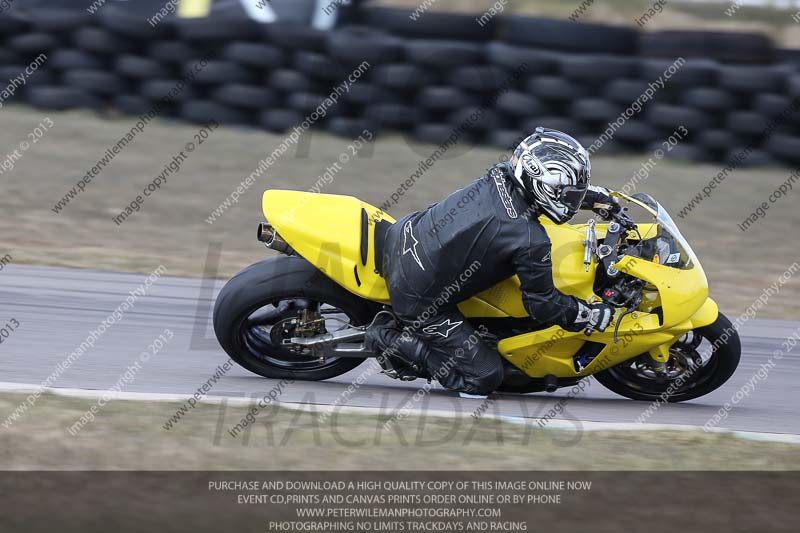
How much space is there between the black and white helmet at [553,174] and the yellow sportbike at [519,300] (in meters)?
0.29

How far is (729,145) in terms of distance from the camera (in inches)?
472

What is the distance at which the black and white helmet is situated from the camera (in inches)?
198

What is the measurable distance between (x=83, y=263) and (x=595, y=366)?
4.62 metres

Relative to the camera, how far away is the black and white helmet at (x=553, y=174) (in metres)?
5.03

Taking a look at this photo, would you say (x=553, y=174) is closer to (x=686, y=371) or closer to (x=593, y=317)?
(x=593, y=317)

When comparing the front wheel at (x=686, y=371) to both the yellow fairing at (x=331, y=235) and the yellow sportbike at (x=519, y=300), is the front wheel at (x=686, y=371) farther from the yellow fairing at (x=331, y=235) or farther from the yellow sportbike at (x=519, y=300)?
the yellow fairing at (x=331, y=235)

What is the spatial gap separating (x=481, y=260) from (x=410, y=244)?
413mm

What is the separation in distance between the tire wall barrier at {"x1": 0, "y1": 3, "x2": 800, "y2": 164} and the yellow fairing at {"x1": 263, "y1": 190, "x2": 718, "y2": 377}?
6.72 meters

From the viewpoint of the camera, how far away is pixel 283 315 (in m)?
5.61

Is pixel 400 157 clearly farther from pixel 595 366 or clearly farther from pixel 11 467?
pixel 11 467

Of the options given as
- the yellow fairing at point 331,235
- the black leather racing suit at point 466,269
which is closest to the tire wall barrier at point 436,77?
the yellow fairing at point 331,235

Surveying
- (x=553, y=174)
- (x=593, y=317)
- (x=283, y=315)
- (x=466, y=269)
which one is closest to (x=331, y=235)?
(x=283, y=315)

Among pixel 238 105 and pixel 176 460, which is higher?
pixel 176 460
